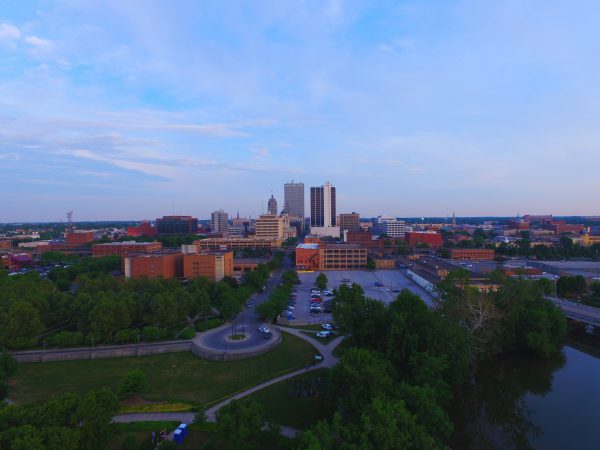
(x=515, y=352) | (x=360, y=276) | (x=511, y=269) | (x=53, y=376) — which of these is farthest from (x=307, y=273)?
(x=53, y=376)

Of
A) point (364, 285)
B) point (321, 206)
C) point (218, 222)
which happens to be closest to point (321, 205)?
point (321, 206)

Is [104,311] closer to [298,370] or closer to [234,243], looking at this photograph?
[298,370]

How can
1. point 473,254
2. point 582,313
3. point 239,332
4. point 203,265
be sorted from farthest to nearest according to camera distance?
point 473,254 < point 203,265 < point 582,313 < point 239,332

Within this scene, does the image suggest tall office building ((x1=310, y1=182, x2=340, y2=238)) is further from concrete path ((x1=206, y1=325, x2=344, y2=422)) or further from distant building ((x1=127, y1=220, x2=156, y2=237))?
concrete path ((x1=206, y1=325, x2=344, y2=422))

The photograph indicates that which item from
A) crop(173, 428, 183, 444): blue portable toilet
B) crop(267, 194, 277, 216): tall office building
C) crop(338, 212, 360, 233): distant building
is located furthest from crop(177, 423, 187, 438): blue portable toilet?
crop(267, 194, 277, 216): tall office building

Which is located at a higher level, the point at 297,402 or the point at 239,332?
the point at 239,332

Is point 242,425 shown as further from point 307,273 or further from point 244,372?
point 307,273
